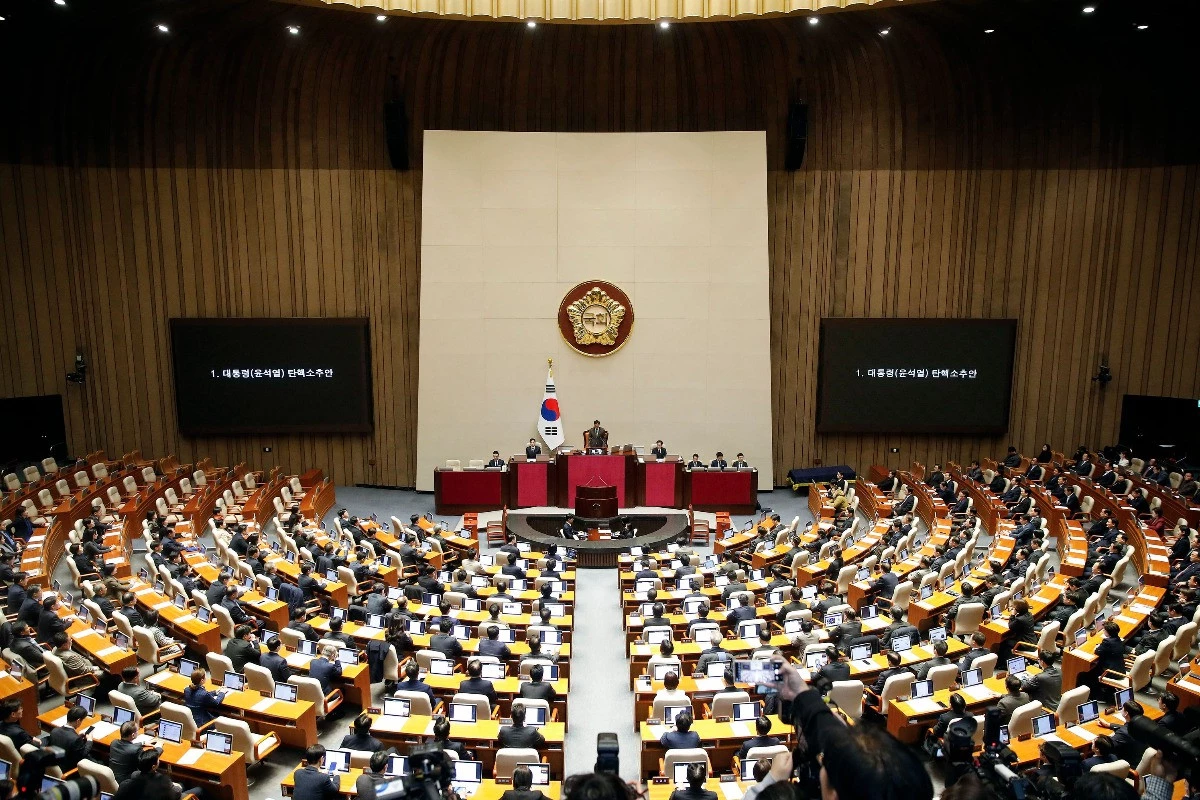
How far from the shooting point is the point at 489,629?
9.07m

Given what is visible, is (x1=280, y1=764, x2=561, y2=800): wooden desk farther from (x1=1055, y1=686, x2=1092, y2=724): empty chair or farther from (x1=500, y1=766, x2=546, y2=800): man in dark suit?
(x1=1055, y1=686, x2=1092, y2=724): empty chair

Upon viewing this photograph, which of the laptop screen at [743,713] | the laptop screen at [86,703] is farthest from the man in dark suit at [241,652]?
the laptop screen at [743,713]

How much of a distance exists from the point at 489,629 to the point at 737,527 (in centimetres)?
868

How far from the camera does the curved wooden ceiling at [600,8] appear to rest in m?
14.7

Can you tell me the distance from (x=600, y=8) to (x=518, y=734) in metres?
13.2

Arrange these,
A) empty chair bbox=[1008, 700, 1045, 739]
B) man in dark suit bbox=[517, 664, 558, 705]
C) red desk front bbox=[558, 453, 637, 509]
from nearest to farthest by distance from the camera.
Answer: empty chair bbox=[1008, 700, 1045, 739] < man in dark suit bbox=[517, 664, 558, 705] < red desk front bbox=[558, 453, 637, 509]

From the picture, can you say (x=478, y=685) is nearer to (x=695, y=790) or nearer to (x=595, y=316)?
(x=695, y=790)

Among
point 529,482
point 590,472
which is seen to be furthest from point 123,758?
point 590,472

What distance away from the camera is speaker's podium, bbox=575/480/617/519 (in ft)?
52.3

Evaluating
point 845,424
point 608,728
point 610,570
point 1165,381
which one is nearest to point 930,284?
point 845,424

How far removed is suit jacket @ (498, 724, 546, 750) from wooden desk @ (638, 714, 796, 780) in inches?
40.4

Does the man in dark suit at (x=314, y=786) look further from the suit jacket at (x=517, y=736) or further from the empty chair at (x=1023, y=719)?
the empty chair at (x=1023, y=719)

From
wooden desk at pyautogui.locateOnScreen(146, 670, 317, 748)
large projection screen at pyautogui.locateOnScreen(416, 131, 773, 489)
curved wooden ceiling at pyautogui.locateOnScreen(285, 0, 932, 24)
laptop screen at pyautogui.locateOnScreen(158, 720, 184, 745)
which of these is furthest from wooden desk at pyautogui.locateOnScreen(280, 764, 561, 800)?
curved wooden ceiling at pyautogui.locateOnScreen(285, 0, 932, 24)

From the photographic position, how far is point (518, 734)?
6918mm
